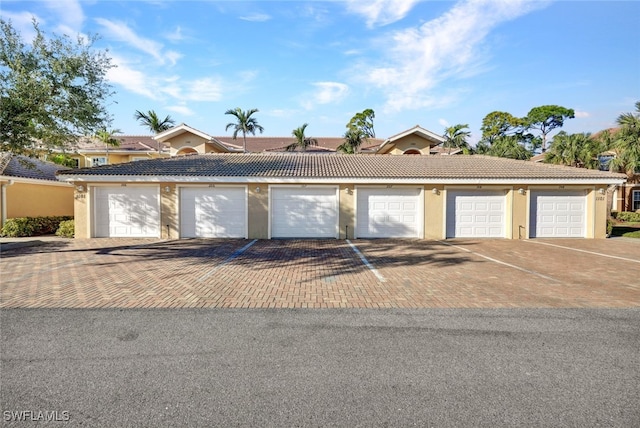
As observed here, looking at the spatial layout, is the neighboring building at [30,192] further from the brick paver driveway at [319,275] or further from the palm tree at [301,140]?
the palm tree at [301,140]

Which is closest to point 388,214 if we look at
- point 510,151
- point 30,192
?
point 30,192

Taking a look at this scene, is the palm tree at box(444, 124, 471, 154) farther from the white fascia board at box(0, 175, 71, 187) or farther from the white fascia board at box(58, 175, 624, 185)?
the white fascia board at box(0, 175, 71, 187)

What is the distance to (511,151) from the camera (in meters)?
33.0

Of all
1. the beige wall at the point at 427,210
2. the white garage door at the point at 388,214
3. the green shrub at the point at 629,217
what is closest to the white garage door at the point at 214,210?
the beige wall at the point at 427,210

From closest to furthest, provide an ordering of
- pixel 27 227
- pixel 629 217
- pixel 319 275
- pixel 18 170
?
pixel 319 275
pixel 27 227
pixel 18 170
pixel 629 217

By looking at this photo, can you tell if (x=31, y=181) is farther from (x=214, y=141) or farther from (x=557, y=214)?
(x=557, y=214)

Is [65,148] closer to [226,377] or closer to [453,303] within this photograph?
[226,377]

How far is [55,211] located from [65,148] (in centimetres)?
990

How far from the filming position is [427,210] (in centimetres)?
1517

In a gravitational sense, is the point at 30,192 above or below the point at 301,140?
below

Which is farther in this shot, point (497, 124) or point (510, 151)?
point (497, 124)

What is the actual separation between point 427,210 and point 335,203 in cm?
422

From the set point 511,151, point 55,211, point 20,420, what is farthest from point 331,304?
point 511,151

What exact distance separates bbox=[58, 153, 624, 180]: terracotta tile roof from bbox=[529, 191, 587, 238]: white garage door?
1.03 m
